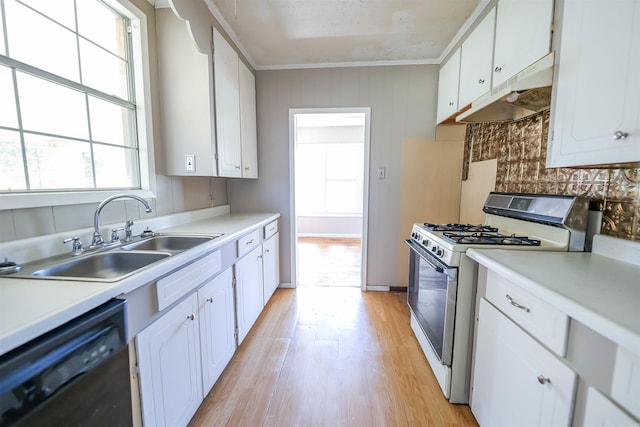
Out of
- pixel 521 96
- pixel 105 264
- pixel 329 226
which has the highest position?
pixel 521 96

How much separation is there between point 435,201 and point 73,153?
9.66 ft

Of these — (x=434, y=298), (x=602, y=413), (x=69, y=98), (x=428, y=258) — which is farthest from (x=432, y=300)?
(x=69, y=98)

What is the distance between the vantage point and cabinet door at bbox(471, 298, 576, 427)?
33.6 inches

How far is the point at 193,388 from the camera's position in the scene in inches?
52.0

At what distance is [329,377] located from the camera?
5.57ft

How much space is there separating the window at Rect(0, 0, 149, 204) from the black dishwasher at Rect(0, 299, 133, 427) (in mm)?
853

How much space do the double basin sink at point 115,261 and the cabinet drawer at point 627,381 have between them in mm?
1482

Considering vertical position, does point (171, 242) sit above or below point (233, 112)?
below

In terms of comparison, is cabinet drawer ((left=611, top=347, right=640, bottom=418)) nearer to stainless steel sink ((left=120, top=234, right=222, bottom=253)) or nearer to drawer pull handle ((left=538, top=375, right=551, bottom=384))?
drawer pull handle ((left=538, top=375, right=551, bottom=384))

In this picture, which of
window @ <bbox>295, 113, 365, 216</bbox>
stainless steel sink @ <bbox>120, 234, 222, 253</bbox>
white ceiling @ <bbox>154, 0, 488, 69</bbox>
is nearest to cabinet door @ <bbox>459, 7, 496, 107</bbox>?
white ceiling @ <bbox>154, 0, 488, 69</bbox>

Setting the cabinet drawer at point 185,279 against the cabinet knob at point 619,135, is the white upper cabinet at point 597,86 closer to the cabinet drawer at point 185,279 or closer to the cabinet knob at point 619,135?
the cabinet knob at point 619,135

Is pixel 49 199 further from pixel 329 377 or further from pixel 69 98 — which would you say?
pixel 329 377

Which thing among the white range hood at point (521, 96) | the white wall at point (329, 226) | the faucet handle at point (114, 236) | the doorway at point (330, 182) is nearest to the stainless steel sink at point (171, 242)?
the faucet handle at point (114, 236)

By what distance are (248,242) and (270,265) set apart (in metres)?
0.72
